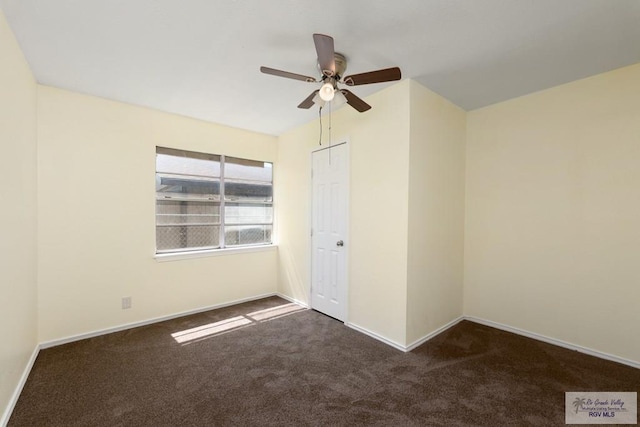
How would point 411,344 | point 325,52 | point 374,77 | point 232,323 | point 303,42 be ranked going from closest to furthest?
point 325,52 → point 374,77 → point 303,42 → point 411,344 → point 232,323

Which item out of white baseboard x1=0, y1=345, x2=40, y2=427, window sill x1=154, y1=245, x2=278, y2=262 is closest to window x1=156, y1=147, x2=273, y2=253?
window sill x1=154, y1=245, x2=278, y2=262

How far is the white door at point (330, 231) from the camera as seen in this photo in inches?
129

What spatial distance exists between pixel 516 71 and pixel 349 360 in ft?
9.98

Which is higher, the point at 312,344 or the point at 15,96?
the point at 15,96

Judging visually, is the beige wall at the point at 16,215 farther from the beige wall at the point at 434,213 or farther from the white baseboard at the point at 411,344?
the beige wall at the point at 434,213

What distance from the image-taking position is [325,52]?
1.68 metres

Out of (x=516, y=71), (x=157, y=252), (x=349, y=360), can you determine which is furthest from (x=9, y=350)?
(x=516, y=71)

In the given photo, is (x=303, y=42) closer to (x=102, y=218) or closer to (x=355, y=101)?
(x=355, y=101)

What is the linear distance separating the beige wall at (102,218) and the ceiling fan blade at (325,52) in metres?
2.46

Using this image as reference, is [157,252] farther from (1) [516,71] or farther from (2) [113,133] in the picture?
(1) [516,71]

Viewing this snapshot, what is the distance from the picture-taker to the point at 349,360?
245 cm

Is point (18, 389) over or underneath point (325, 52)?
underneath

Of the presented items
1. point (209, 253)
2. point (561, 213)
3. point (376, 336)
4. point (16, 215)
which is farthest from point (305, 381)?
point (561, 213)

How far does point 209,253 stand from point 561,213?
13.5ft
